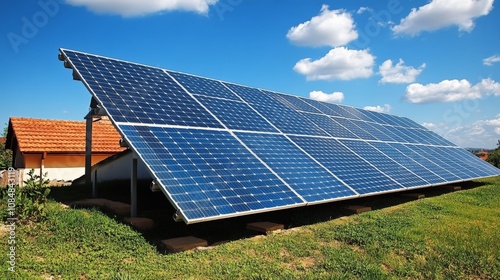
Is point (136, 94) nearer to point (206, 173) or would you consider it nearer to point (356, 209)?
point (206, 173)

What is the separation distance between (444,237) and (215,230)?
5642 millimetres

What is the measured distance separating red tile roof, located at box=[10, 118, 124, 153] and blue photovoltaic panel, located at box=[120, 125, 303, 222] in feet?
43.3

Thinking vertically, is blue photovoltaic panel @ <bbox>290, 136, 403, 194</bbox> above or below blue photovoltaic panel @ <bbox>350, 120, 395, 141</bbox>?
below

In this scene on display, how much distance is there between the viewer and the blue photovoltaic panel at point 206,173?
25.7 feet

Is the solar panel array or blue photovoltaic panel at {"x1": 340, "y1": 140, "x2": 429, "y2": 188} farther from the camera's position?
blue photovoltaic panel at {"x1": 340, "y1": 140, "x2": 429, "y2": 188}

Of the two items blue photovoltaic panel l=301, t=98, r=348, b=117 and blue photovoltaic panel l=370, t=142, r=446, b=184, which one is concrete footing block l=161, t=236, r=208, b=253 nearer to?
blue photovoltaic panel l=370, t=142, r=446, b=184

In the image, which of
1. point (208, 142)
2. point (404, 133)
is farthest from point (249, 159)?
point (404, 133)

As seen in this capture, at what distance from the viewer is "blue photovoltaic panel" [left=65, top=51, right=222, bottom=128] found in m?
9.72

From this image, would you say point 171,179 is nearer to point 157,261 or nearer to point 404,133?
point 157,261

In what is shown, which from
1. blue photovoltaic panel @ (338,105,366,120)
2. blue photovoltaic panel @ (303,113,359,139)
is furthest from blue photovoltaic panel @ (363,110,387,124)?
blue photovoltaic panel @ (303,113,359,139)

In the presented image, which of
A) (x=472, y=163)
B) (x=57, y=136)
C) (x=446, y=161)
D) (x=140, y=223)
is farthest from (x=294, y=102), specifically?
(x=57, y=136)

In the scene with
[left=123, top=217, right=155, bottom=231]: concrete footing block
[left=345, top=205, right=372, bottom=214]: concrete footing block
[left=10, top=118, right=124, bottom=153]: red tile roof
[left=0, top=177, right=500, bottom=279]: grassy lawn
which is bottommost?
[left=0, top=177, right=500, bottom=279]: grassy lawn

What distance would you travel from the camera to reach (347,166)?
12.9m

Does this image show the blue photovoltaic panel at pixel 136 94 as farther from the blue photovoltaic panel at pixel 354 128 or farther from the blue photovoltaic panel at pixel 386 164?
the blue photovoltaic panel at pixel 354 128
